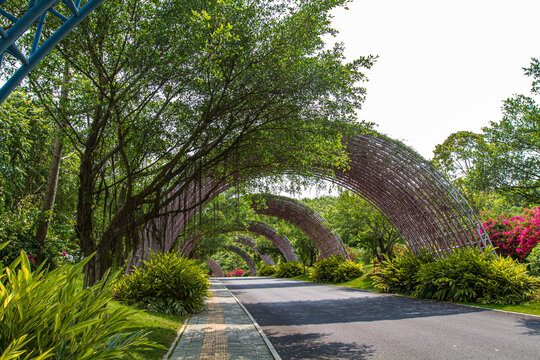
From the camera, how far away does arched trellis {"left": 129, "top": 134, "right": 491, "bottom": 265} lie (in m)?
16.1

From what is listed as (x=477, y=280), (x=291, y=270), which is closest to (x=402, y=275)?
(x=477, y=280)

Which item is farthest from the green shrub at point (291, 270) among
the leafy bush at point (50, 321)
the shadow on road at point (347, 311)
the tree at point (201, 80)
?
the leafy bush at point (50, 321)

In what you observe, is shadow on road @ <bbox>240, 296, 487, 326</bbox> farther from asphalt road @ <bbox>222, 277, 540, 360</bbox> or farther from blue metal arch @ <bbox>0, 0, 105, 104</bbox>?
blue metal arch @ <bbox>0, 0, 105, 104</bbox>

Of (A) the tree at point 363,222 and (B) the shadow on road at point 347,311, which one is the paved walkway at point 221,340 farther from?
(A) the tree at point 363,222

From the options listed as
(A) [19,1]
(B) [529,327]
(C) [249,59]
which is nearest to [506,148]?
(B) [529,327]

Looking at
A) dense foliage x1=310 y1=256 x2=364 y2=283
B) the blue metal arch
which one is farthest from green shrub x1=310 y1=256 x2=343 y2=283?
the blue metal arch

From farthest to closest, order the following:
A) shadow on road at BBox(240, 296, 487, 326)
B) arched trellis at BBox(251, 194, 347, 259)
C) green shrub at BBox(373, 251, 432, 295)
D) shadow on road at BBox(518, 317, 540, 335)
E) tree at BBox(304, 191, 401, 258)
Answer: arched trellis at BBox(251, 194, 347, 259), tree at BBox(304, 191, 401, 258), green shrub at BBox(373, 251, 432, 295), shadow on road at BBox(240, 296, 487, 326), shadow on road at BBox(518, 317, 540, 335)

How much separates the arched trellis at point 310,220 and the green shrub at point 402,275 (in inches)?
424

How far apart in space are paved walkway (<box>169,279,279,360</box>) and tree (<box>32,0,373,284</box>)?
2.68 meters

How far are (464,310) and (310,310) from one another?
4.51 metres

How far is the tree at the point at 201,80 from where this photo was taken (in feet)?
22.1

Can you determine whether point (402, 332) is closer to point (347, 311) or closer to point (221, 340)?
point (347, 311)

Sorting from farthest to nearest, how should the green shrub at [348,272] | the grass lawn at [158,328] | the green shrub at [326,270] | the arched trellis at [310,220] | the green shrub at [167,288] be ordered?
the arched trellis at [310,220]
the green shrub at [326,270]
the green shrub at [348,272]
the green shrub at [167,288]
the grass lawn at [158,328]

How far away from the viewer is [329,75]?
7.57 meters
